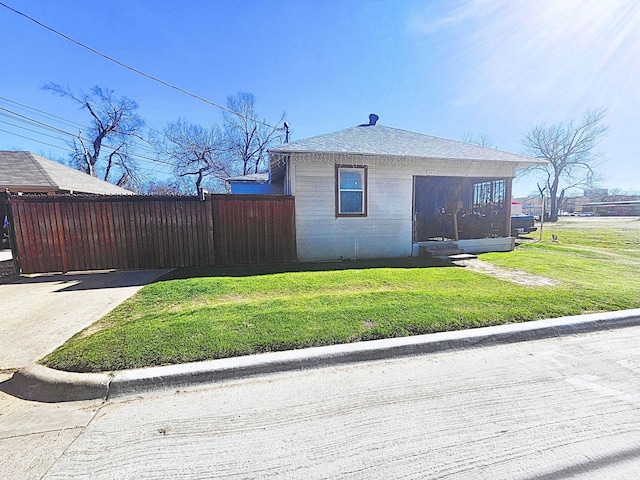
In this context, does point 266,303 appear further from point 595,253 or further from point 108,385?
point 595,253

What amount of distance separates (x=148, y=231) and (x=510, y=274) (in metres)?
8.61

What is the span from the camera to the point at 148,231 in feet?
24.5

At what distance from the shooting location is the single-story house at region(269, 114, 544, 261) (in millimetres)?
8203

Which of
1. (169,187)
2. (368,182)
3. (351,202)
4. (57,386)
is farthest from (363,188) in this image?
(169,187)

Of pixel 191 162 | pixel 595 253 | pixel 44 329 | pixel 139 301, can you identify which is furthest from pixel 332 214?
pixel 191 162

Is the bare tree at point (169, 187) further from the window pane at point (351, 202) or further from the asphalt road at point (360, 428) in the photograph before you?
the asphalt road at point (360, 428)

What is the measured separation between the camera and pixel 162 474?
1.71m

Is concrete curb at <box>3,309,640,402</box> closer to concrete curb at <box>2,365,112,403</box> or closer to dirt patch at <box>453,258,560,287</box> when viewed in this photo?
concrete curb at <box>2,365,112,403</box>

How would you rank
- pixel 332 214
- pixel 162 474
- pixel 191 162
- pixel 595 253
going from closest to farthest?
pixel 162 474 → pixel 332 214 → pixel 595 253 → pixel 191 162

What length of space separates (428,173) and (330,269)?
15.0 ft

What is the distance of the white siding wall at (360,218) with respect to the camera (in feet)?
27.0

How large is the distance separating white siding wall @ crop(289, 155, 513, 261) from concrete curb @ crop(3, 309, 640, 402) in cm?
536

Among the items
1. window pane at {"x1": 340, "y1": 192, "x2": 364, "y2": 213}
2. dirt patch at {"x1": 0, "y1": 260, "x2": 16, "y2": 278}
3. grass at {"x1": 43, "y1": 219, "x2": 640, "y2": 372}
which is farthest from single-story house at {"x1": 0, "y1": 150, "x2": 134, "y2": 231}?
window pane at {"x1": 340, "y1": 192, "x2": 364, "y2": 213}

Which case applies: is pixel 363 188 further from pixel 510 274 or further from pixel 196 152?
pixel 196 152
